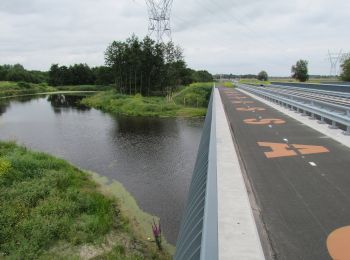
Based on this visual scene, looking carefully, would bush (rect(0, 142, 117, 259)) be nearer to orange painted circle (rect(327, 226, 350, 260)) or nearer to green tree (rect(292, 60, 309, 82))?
orange painted circle (rect(327, 226, 350, 260))

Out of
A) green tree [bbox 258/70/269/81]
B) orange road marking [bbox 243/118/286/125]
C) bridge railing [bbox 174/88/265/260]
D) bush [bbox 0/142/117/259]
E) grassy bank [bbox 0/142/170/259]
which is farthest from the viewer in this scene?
green tree [bbox 258/70/269/81]

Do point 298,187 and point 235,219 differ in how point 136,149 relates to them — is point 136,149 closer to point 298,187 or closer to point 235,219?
point 298,187

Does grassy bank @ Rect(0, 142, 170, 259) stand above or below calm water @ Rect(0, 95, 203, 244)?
above

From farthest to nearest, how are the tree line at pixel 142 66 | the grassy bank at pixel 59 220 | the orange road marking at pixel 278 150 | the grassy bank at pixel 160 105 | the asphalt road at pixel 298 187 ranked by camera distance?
the tree line at pixel 142 66 < the grassy bank at pixel 160 105 < the grassy bank at pixel 59 220 < the orange road marking at pixel 278 150 < the asphalt road at pixel 298 187

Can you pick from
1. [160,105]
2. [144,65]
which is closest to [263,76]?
[144,65]

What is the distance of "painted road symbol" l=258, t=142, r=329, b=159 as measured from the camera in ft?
33.4

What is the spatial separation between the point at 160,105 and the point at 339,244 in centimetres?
5829

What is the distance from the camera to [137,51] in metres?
90.3

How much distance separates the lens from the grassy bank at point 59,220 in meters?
11.1

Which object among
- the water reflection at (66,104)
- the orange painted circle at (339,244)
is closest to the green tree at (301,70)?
the water reflection at (66,104)

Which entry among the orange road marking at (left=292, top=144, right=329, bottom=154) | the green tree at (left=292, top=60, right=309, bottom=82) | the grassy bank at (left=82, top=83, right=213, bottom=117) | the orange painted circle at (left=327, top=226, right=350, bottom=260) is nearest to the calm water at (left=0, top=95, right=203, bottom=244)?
the orange road marking at (left=292, top=144, right=329, bottom=154)

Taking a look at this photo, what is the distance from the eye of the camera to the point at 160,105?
62.6 metres

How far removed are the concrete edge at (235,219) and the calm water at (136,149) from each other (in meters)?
6.28

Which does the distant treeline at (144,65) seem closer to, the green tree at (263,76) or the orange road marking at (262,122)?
the green tree at (263,76)
